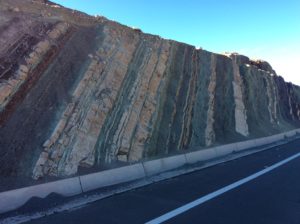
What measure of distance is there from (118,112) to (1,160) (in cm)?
554

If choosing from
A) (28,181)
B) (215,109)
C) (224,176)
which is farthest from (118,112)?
(215,109)

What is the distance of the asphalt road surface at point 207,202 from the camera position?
7.45 metres

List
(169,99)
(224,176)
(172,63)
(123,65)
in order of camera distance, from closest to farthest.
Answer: (224,176)
(123,65)
(169,99)
(172,63)

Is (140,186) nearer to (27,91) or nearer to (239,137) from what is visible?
(27,91)

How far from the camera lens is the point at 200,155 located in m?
16.5

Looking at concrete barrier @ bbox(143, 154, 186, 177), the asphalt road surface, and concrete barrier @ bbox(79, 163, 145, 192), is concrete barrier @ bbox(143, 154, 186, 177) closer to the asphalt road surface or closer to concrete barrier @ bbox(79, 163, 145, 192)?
concrete barrier @ bbox(79, 163, 145, 192)

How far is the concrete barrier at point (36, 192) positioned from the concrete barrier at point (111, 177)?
0.31m

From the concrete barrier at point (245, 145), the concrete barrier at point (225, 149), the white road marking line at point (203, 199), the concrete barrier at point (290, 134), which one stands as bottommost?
the white road marking line at point (203, 199)

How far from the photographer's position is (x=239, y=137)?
23.3 metres

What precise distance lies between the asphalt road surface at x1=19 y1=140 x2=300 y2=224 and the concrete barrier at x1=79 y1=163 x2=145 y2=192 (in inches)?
38.9

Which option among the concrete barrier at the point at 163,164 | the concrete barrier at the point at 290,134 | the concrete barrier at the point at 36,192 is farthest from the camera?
the concrete barrier at the point at 290,134

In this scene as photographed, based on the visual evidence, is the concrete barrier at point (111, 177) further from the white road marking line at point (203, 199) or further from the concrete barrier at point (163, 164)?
the white road marking line at point (203, 199)

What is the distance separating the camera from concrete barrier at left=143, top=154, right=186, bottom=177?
12.7 m

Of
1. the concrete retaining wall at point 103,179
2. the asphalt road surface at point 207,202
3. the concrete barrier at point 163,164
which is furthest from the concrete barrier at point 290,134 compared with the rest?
the asphalt road surface at point 207,202
